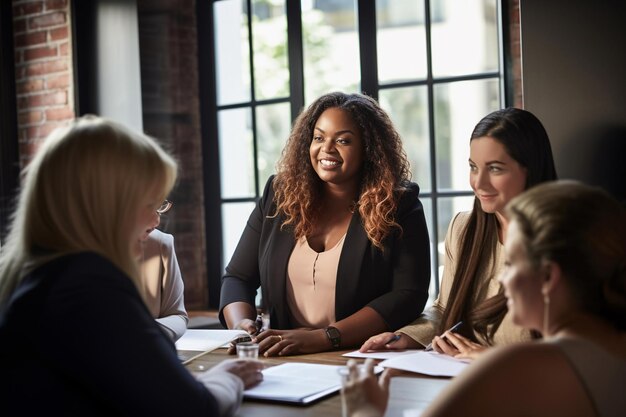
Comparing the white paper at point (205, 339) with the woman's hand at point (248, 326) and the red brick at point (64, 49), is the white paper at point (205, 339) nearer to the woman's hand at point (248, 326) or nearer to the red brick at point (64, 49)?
the woman's hand at point (248, 326)

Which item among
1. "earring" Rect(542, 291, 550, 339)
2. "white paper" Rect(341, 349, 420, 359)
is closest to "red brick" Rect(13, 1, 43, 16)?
"white paper" Rect(341, 349, 420, 359)

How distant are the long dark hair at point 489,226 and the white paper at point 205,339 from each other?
622mm

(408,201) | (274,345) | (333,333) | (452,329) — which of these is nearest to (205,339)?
(274,345)

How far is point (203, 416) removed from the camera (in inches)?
50.8

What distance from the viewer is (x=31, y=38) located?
4578 millimetres

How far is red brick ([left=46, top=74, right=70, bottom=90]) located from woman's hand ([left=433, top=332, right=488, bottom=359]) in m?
3.18

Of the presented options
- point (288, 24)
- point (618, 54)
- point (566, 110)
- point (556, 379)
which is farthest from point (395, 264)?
point (288, 24)

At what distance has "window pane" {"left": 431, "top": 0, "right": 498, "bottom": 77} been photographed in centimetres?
416

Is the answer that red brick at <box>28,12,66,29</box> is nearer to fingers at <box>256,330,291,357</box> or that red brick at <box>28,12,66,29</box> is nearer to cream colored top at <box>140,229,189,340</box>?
cream colored top at <box>140,229,189,340</box>

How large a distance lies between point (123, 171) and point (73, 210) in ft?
0.34

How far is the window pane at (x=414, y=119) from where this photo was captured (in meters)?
4.24

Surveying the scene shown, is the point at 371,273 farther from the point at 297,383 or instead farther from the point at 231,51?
the point at 231,51

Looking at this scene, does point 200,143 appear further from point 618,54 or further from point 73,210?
point 73,210

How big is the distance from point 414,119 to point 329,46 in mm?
3320
